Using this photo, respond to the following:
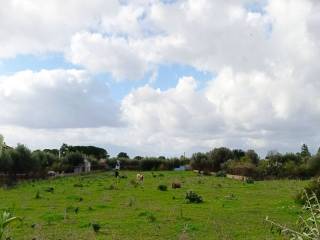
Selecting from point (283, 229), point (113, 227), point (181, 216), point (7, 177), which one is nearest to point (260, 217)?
point (181, 216)

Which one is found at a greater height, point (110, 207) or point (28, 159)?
point (28, 159)

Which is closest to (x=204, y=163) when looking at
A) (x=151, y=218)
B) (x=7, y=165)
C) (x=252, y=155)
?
(x=252, y=155)

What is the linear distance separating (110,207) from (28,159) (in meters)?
49.4

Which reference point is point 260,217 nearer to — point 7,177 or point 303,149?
point 7,177

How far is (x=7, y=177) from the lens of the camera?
223ft

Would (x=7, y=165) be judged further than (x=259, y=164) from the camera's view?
No

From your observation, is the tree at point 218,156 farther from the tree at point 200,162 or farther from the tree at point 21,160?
the tree at point 21,160

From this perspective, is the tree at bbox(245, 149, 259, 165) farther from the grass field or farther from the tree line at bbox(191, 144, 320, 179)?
the grass field

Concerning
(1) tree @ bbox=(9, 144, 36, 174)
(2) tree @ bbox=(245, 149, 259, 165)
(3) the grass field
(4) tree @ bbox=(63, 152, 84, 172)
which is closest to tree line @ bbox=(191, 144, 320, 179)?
(2) tree @ bbox=(245, 149, 259, 165)

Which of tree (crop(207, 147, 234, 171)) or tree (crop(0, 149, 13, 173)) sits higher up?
tree (crop(207, 147, 234, 171))

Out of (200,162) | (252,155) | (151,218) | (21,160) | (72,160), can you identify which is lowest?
(151,218)

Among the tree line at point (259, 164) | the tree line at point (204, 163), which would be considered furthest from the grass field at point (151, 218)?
the tree line at point (259, 164)

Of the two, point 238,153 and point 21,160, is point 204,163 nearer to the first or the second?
point 238,153

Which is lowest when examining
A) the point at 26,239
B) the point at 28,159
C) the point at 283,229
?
the point at 26,239
